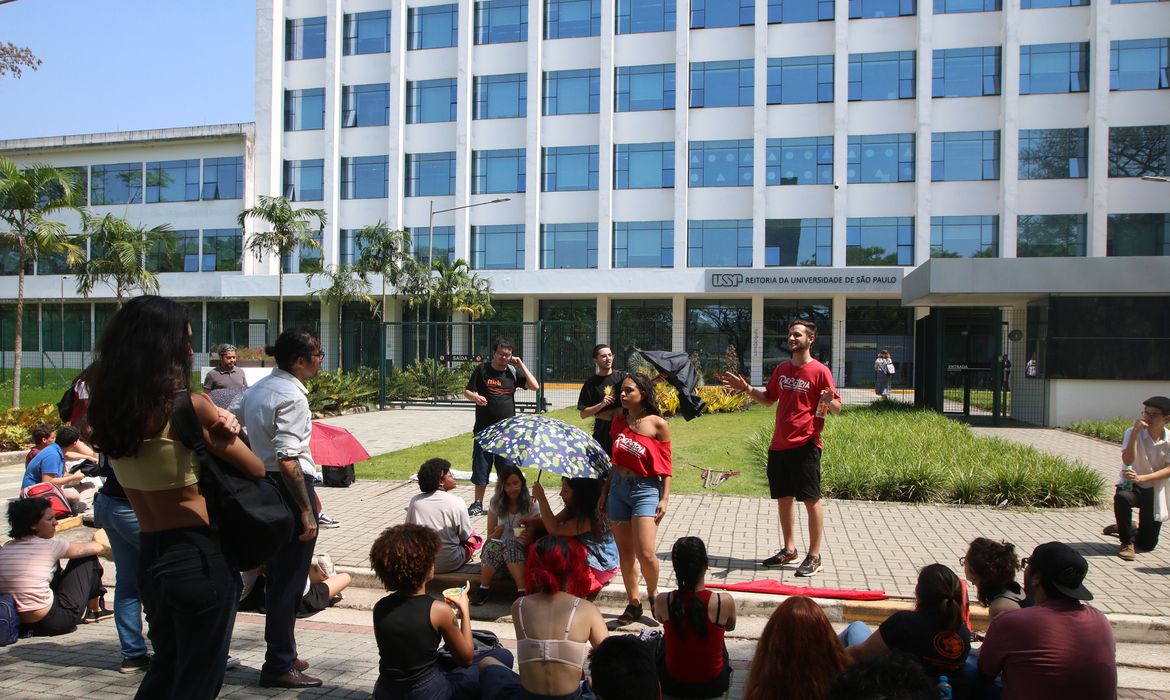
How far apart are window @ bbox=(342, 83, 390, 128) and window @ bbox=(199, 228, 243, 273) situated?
8211 millimetres

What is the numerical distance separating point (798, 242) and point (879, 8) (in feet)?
35.4

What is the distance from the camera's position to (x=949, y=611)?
3.92m

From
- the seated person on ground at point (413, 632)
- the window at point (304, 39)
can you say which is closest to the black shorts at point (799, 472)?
the seated person on ground at point (413, 632)

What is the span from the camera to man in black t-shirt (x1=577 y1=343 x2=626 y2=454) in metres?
7.42

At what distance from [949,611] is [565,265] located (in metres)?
36.4

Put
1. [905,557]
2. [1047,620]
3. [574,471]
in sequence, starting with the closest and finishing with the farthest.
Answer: [1047,620], [574,471], [905,557]

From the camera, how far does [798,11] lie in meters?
38.1

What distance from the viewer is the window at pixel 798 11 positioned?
37.8 m

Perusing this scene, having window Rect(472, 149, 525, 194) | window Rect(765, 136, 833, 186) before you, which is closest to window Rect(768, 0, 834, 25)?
window Rect(765, 136, 833, 186)

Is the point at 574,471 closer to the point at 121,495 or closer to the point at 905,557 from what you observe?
the point at 121,495

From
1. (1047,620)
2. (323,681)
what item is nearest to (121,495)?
(323,681)

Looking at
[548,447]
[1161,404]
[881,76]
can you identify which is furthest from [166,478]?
[881,76]

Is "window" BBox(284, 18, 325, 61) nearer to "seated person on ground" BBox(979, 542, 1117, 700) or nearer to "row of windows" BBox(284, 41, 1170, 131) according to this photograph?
"row of windows" BBox(284, 41, 1170, 131)

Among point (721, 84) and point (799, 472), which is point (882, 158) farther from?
point (799, 472)
